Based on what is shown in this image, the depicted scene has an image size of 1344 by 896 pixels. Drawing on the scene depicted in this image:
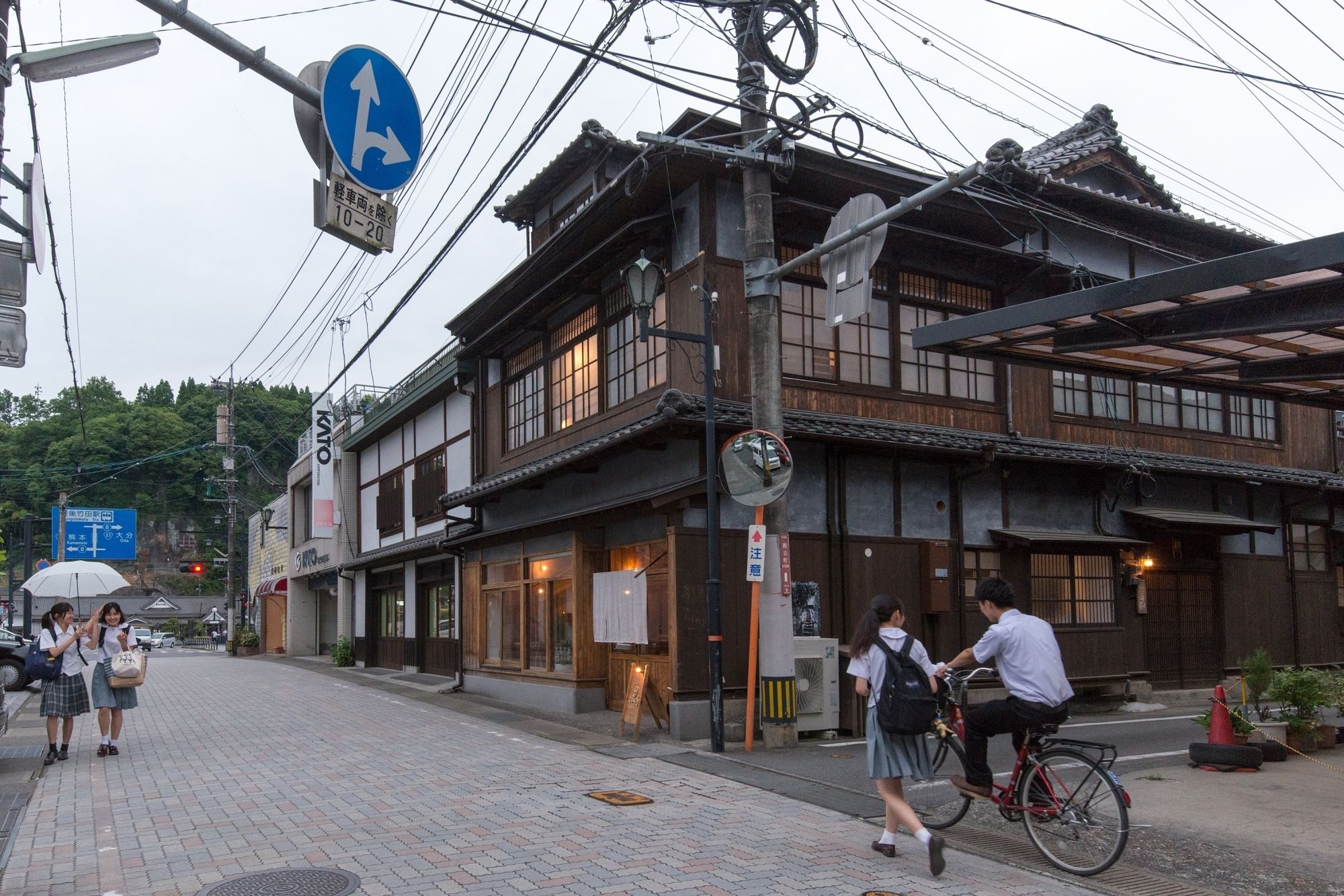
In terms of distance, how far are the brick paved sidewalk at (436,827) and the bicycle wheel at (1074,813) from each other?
323mm

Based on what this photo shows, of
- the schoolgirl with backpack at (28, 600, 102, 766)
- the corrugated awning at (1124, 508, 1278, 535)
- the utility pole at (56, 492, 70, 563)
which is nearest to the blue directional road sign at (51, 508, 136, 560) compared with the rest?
the utility pole at (56, 492, 70, 563)

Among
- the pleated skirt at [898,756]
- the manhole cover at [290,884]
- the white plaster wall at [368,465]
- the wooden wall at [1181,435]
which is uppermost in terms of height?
the white plaster wall at [368,465]

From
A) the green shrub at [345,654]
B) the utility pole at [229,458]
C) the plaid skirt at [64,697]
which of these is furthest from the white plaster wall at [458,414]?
the utility pole at [229,458]

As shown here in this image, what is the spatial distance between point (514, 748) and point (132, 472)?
2913 inches

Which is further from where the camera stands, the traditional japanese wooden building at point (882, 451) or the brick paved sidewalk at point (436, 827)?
the traditional japanese wooden building at point (882, 451)

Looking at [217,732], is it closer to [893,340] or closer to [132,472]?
[893,340]

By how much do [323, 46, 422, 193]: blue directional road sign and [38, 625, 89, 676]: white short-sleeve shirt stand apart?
799 cm

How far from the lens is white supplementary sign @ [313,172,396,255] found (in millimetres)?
6867

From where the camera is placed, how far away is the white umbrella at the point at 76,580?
16.6 m

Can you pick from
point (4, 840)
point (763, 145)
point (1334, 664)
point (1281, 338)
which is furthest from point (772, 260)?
point (1334, 664)

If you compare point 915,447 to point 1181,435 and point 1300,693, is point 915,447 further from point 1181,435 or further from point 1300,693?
point 1181,435

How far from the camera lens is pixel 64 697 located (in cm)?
1173

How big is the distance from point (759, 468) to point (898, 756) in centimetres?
532

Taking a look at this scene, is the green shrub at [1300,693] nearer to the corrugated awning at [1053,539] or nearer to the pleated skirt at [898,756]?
the corrugated awning at [1053,539]
